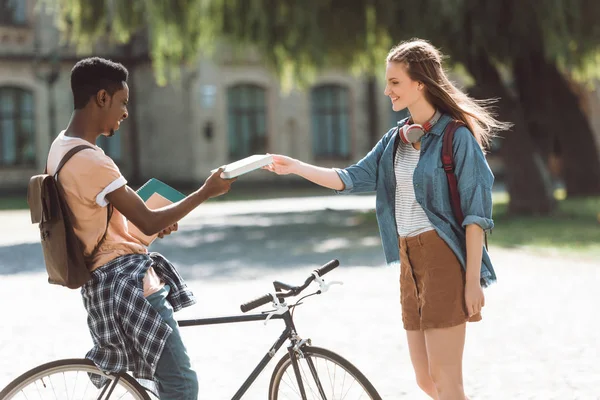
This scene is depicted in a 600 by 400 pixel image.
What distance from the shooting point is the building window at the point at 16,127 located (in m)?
32.7

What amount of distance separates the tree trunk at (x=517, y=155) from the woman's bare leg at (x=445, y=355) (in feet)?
43.8

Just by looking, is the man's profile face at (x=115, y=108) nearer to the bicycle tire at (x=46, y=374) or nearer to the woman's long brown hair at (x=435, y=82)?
the bicycle tire at (x=46, y=374)

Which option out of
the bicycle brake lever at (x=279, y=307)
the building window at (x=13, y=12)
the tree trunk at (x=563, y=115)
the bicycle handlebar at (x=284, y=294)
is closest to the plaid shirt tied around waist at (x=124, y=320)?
the bicycle handlebar at (x=284, y=294)

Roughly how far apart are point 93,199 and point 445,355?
52.8 inches

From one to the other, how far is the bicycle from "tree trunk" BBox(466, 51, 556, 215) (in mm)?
13467

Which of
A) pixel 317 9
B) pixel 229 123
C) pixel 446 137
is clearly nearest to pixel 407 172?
pixel 446 137

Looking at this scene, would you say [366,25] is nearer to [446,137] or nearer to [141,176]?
[446,137]

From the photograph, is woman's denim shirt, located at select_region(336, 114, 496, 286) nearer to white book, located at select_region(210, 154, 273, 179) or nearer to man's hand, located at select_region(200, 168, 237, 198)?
white book, located at select_region(210, 154, 273, 179)

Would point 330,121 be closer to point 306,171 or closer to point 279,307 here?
point 306,171

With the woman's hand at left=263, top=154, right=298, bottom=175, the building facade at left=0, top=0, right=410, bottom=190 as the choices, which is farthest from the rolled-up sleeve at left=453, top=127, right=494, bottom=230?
the building facade at left=0, top=0, right=410, bottom=190

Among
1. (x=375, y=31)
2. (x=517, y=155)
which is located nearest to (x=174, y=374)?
(x=375, y=31)

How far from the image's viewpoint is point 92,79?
3.29 metres

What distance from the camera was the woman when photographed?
344 cm

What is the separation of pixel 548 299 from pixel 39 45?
27.5 meters
